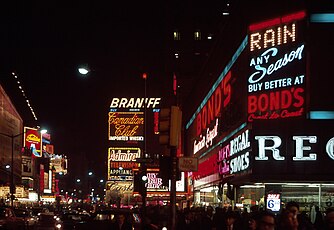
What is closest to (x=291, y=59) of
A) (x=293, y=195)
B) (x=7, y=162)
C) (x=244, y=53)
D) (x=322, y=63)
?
(x=322, y=63)

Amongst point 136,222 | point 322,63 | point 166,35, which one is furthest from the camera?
point 166,35

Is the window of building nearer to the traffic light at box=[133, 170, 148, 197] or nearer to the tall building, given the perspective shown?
the tall building

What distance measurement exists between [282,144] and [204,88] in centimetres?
2973

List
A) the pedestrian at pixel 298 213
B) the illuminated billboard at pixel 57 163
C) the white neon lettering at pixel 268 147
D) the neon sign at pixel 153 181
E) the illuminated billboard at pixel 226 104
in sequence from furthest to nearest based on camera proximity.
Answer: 1. the illuminated billboard at pixel 57 163
2. the neon sign at pixel 153 181
3. the illuminated billboard at pixel 226 104
4. the white neon lettering at pixel 268 147
5. the pedestrian at pixel 298 213

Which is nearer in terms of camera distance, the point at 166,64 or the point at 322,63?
the point at 322,63

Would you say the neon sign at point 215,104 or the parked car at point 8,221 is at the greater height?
the neon sign at point 215,104

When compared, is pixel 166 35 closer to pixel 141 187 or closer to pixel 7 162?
pixel 7 162

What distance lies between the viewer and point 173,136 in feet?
49.7

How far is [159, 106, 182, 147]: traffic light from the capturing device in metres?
15.1

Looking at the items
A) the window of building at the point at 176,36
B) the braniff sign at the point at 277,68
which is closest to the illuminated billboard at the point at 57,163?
the window of building at the point at 176,36

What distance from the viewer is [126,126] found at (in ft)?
245

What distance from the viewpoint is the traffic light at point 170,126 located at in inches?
596

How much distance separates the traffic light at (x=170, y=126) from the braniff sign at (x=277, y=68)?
1639 centimetres

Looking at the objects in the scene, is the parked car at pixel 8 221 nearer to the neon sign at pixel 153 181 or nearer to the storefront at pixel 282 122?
the storefront at pixel 282 122
